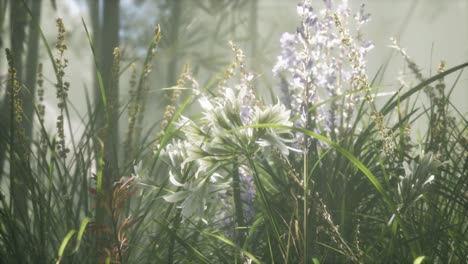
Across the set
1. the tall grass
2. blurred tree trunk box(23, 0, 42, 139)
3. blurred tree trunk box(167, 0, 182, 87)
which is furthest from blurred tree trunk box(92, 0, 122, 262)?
blurred tree trunk box(167, 0, 182, 87)

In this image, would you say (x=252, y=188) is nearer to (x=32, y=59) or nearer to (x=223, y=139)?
(x=223, y=139)

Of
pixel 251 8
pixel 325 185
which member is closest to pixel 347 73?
pixel 325 185

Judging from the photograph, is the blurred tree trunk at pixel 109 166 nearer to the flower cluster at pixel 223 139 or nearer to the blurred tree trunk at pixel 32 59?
the flower cluster at pixel 223 139

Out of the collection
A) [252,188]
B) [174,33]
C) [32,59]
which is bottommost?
[252,188]

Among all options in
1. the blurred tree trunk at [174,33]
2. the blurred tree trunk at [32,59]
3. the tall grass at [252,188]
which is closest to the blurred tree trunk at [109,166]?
the tall grass at [252,188]

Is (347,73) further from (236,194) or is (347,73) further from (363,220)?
(236,194)

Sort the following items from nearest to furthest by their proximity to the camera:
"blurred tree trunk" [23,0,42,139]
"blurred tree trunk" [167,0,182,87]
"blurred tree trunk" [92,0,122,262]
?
"blurred tree trunk" [92,0,122,262] < "blurred tree trunk" [23,0,42,139] < "blurred tree trunk" [167,0,182,87]

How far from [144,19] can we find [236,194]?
2939 mm

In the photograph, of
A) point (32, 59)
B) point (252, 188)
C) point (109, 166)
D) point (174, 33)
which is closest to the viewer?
point (109, 166)

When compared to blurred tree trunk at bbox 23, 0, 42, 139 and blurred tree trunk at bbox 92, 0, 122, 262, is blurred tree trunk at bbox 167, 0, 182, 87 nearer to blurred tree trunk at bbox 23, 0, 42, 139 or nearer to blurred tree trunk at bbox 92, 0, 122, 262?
blurred tree trunk at bbox 23, 0, 42, 139

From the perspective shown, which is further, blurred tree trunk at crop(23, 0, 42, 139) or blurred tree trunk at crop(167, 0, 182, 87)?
blurred tree trunk at crop(167, 0, 182, 87)

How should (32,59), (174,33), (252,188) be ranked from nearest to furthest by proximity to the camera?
1. (252,188)
2. (32,59)
3. (174,33)

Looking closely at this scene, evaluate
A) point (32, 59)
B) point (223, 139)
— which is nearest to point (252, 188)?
point (223, 139)

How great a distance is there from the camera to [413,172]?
0.75 metres
